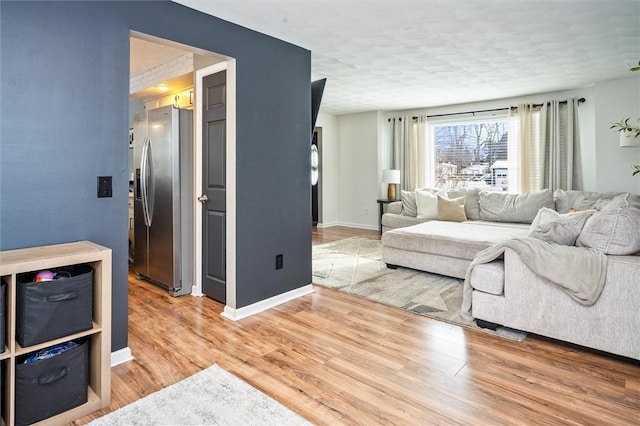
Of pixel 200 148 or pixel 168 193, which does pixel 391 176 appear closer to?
pixel 200 148

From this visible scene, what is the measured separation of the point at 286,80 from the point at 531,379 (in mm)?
2882

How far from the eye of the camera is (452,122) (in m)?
6.89

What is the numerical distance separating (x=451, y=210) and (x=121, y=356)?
4.78 metres

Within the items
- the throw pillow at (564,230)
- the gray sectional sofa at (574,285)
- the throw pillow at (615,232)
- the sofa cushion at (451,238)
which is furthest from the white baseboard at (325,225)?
the throw pillow at (615,232)

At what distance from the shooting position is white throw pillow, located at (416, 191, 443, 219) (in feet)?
19.8

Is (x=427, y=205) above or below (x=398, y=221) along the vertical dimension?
above

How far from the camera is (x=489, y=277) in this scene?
2.75m

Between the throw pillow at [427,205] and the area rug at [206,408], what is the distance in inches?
182

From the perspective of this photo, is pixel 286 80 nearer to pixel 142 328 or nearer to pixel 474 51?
pixel 474 51

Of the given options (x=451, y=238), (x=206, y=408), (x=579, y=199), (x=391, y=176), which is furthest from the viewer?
(x=391, y=176)

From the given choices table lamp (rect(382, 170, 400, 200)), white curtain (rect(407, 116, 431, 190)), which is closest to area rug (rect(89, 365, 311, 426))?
table lamp (rect(382, 170, 400, 200))

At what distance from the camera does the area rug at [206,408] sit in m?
1.74

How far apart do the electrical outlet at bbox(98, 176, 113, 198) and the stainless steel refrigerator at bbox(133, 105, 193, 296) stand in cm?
Result: 136

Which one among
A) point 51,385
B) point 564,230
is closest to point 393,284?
point 564,230
